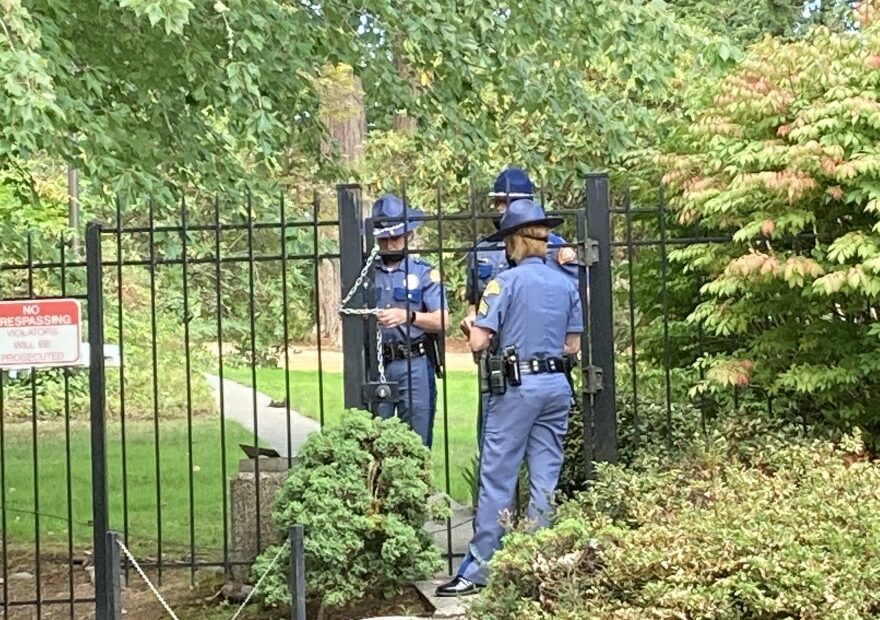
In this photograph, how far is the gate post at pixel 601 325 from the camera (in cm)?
655

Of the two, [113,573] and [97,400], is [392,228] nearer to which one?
[97,400]

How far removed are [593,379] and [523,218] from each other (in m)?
1.13

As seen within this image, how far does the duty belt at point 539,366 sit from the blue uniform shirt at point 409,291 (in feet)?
3.29

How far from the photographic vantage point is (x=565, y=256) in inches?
259

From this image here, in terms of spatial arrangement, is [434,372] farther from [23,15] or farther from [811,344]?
[23,15]

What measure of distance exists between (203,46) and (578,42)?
8.63 ft

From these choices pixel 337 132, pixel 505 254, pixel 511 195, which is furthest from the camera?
pixel 337 132

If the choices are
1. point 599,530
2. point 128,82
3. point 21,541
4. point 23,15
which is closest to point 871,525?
point 599,530

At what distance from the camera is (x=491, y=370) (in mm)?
5852

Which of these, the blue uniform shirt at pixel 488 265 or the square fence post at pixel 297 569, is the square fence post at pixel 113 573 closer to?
the square fence post at pixel 297 569

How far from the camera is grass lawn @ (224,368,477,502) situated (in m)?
11.3

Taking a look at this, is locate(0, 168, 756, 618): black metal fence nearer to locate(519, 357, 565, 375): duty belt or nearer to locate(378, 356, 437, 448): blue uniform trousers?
locate(378, 356, 437, 448): blue uniform trousers

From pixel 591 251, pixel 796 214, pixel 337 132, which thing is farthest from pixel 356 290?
pixel 337 132

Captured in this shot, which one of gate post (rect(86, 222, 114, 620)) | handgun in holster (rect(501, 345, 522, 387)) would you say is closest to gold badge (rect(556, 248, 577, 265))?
handgun in holster (rect(501, 345, 522, 387))
